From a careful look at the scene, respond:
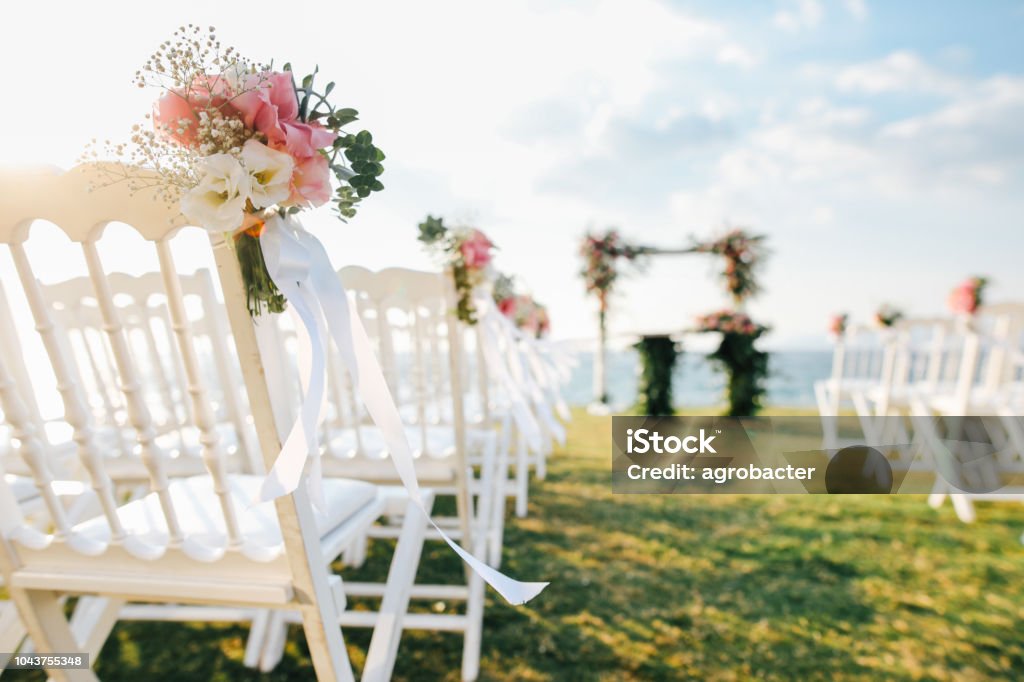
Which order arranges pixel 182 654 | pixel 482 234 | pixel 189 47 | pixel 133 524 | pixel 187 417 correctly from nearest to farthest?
pixel 189 47, pixel 133 524, pixel 182 654, pixel 482 234, pixel 187 417

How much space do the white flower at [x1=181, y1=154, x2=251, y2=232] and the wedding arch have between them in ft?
12.6

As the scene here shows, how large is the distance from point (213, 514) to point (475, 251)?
3.55 ft

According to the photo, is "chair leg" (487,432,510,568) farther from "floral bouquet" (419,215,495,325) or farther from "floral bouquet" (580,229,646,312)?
"floral bouquet" (580,229,646,312)

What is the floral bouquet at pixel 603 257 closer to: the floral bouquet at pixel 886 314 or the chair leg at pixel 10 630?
the floral bouquet at pixel 886 314

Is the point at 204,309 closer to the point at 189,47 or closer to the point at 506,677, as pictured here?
the point at 189,47

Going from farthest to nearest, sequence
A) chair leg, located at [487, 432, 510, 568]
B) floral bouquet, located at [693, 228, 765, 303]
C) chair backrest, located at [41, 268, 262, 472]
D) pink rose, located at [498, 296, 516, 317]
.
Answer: floral bouquet, located at [693, 228, 765, 303] < pink rose, located at [498, 296, 516, 317] < chair leg, located at [487, 432, 510, 568] < chair backrest, located at [41, 268, 262, 472]

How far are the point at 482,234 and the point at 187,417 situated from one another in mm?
1391

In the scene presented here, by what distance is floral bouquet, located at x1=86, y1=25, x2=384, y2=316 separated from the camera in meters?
0.66

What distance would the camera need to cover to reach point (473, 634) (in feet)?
5.14

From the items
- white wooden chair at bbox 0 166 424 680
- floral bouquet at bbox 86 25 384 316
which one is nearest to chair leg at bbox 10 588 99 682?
white wooden chair at bbox 0 166 424 680

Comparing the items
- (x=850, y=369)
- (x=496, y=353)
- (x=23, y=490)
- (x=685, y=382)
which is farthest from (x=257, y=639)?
(x=685, y=382)

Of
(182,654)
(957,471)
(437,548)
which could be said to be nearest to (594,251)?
(957,471)

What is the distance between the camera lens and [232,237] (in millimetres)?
718

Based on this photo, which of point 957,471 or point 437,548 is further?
point 957,471
